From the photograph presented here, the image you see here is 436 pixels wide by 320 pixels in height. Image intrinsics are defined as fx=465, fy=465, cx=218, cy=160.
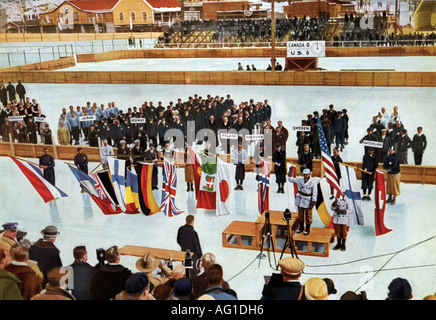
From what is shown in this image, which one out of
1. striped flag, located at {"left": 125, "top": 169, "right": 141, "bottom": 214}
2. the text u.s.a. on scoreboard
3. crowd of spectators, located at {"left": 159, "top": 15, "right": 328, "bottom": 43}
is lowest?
striped flag, located at {"left": 125, "top": 169, "right": 141, "bottom": 214}

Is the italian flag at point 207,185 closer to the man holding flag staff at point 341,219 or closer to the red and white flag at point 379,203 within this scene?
the man holding flag staff at point 341,219

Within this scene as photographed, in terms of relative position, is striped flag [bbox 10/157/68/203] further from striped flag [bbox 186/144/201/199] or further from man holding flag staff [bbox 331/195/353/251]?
man holding flag staff [bbox 331/195/353/251]

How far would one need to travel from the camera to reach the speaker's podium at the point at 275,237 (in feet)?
24.0

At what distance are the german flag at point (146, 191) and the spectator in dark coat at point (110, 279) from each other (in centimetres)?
405

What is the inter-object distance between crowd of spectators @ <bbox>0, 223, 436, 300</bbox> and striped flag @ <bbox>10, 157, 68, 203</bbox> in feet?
11.5

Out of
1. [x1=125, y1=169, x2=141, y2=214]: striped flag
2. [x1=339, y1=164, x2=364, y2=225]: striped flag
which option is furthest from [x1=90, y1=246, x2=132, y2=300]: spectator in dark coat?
[x1=339, y1=164, x2=364, y2=225]: striped flag

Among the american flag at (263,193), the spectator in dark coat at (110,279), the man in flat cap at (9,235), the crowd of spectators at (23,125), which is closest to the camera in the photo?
the spectator in dark coat at (110,279)

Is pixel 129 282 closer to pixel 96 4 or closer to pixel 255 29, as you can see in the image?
pixel 96 4

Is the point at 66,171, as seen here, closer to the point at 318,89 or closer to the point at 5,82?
the point at 5,82

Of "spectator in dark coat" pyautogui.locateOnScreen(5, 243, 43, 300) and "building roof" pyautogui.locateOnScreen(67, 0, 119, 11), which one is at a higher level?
"building roof" pyautogui.locateOnScreen(67, 0, 119, 11)

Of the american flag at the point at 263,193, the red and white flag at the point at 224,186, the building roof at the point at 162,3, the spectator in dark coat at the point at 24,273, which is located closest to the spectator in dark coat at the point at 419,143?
the american flag at the point at 263,193

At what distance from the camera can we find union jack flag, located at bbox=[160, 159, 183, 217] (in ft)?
29.1

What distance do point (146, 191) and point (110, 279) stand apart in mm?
4183

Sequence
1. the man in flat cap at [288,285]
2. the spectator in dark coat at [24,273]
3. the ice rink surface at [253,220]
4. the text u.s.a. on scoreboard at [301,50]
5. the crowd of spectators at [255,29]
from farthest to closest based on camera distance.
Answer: the crowd of spectators at [255,29]
the text u.s.a. on scoreboard at [301,50]
the ice rink surface at [253,220]
the spectator in dark coat at [24,273]
the man in flat cap at [288,285]
